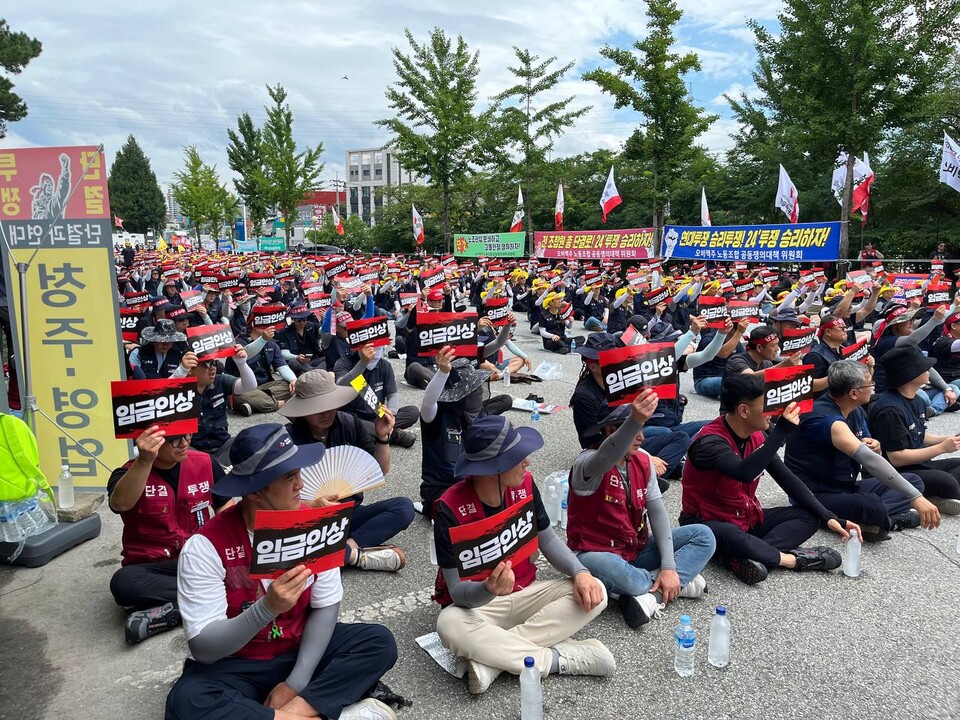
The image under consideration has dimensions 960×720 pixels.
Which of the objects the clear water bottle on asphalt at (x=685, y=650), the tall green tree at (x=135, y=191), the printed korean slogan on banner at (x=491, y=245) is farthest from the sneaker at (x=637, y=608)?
the tall green tree at (x=135, y=191)

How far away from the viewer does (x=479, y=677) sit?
11.5ft

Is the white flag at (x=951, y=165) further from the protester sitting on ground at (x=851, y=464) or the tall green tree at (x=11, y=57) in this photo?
the tall green tree at (x=11, y=57)

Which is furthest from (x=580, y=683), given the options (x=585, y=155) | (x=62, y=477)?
(x=585, y=155)

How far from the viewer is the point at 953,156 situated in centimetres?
1533

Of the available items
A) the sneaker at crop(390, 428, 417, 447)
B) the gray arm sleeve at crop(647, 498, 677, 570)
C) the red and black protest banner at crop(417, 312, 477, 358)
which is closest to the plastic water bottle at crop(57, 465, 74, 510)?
the red and black protest banner at crop(417, 312, 477, 358)

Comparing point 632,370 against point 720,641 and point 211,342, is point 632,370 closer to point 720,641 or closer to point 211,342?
Result: point 720,641

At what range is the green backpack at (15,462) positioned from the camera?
15.7 ft

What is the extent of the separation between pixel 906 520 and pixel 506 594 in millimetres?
4077

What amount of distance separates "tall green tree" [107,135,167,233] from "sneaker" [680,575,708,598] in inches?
3438

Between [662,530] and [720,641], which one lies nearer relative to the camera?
[720,641]

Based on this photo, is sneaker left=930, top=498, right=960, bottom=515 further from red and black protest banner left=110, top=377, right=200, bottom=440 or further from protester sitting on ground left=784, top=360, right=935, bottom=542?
red and black protest banner left=110, top=377, right=200, bottom=440

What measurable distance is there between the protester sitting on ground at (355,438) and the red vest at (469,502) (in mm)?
1279

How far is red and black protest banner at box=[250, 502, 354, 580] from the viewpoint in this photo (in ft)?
8.53

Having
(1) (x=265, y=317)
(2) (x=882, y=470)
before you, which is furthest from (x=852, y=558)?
(1) (x=265, y=317)
